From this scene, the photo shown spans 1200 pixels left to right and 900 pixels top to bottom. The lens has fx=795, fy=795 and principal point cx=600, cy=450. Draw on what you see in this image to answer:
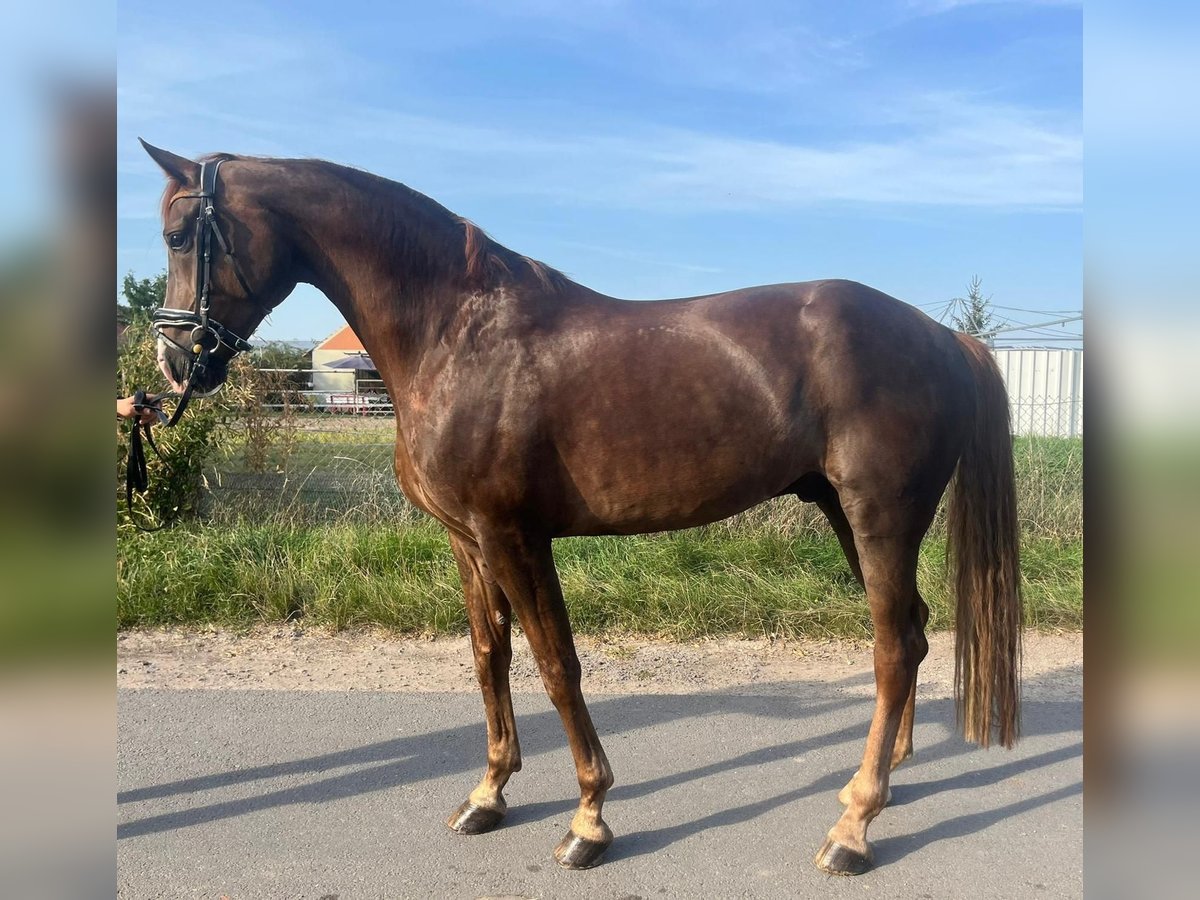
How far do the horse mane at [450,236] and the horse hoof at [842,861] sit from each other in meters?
2.05

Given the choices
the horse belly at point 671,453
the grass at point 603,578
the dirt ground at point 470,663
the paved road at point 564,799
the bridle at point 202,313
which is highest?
the bridle at point 202,313

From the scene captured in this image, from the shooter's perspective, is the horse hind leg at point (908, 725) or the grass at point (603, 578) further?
the grass at point (603, 578)

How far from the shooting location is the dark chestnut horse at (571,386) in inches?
97.3

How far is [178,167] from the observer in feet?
7.80

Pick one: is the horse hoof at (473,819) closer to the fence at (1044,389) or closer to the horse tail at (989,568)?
the horse tail at (989,568)

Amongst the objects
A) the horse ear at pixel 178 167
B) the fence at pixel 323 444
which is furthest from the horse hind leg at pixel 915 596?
the fence at pixel 323 444

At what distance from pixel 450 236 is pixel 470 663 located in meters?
2.65

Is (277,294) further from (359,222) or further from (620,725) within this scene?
(620,725)

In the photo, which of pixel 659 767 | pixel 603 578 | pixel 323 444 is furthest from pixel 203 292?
pixel 323 444

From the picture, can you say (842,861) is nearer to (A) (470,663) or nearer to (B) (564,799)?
(B) (564,799)

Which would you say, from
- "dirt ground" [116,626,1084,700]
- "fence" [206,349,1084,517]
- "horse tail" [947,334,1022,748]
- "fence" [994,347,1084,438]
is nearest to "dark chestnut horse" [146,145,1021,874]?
"horse tail" [947,334,1022,748]
